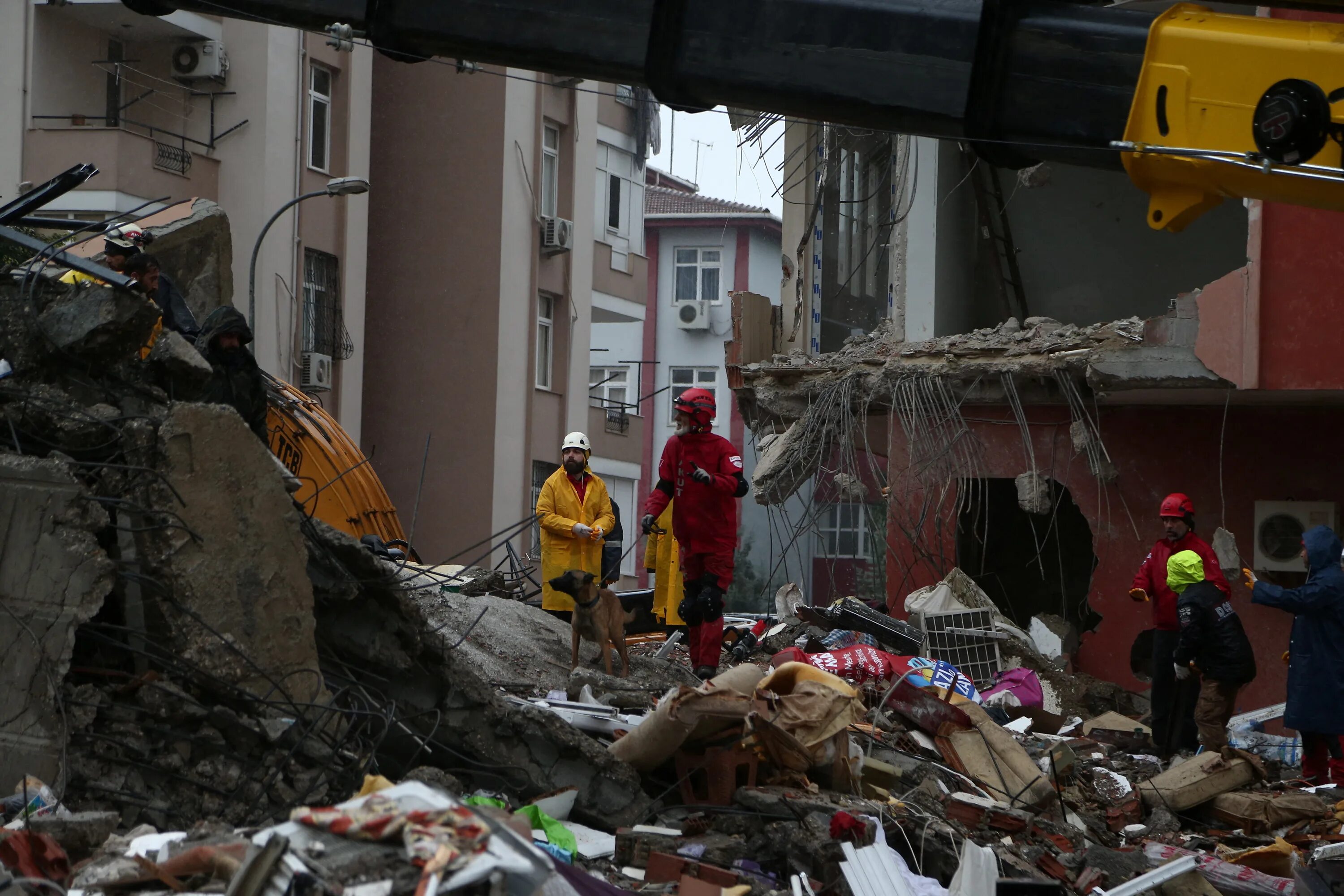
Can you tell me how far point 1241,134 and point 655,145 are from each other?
23.5 m

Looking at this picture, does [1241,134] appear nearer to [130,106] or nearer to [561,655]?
[561,655]

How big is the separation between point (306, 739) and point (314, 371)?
17.7 metres

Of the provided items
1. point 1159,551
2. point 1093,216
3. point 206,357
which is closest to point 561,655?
point 206,357

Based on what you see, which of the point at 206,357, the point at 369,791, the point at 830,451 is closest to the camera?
the point at 369,791

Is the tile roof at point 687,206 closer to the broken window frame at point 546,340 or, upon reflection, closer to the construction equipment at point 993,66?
the broken window frame at point 546,340

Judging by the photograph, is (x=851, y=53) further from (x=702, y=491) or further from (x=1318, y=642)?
(x=1318, y=642)

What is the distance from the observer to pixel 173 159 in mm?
21188

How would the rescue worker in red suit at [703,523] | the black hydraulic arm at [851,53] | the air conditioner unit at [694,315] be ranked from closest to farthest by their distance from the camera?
the black hydraulic arm at [851,53] → the rescue worker in red suit at [703,523] → the air conditioner unit at [694,315]

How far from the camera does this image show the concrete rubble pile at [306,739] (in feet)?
16.4

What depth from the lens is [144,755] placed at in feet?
19.2

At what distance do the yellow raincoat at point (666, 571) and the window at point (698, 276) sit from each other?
93.4 feet

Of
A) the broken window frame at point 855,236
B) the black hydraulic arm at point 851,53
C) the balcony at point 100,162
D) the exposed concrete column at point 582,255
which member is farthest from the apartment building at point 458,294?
the black hydraulic arm at point 851,53

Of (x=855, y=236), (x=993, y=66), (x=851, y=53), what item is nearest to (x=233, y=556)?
(x=851, y=53)

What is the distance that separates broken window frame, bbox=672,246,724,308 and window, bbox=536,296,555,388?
45.4 ft
